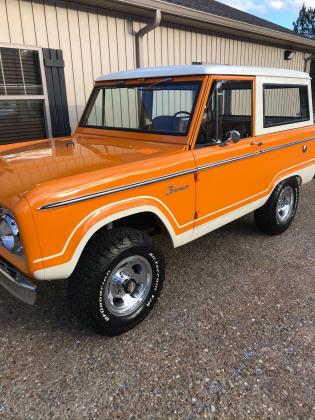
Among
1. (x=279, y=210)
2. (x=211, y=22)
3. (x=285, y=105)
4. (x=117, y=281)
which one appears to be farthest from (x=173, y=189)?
(x=211, y=22)

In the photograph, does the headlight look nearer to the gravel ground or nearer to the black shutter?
the gravel ground

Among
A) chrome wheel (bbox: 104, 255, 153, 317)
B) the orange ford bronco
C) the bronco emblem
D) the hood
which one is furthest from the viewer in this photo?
the bronco emblem

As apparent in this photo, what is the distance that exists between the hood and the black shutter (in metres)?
2.00

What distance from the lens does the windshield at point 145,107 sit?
3027 mm

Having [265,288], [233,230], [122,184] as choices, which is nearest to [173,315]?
[265,288]

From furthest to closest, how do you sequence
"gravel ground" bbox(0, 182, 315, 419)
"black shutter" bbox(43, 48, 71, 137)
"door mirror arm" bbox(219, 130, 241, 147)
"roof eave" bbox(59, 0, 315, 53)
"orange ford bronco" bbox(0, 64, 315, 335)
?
"roof eave" bbox(59, 0, 315, 53)
"black shutter" bbox(43, 48, 71, 137)
"door mirror arm" bbox(219, 130, 241, 147)
"orange ford bronco" bbox(0, 64, 315, 335)
"gravel ground" bbox(0, 182, 315, 419)

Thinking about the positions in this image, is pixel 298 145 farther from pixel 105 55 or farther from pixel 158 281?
pixel 105 55

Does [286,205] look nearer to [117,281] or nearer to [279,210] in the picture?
[279,210]

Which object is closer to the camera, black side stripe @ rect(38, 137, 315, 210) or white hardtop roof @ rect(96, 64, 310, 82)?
black side stripe @ rect(38, 137, 315, 210)

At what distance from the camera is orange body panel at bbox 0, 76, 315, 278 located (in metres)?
2.11

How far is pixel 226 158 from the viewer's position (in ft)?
10.4

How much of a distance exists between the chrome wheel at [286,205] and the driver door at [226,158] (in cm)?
71

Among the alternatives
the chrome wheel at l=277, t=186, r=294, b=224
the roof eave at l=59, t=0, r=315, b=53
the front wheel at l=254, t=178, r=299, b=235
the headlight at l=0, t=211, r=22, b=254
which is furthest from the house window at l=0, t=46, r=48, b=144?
the chrome wheel at l=277, t=186, r=294, b=224

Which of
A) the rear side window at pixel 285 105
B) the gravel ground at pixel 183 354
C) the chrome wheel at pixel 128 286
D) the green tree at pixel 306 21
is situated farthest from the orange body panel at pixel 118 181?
the green tree at pixel 306 21
